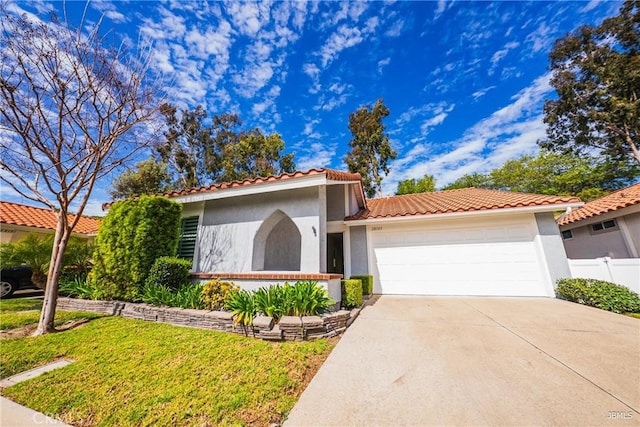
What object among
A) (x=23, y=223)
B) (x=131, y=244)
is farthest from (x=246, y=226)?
(x=23, y=223)

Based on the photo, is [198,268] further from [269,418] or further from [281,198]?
[269,418]

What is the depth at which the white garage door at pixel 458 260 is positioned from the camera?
768 cm

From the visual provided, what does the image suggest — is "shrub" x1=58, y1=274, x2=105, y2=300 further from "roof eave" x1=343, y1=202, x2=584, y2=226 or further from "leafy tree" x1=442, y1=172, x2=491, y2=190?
"leafy tree" x1=442, y1=172, x2=491, y2=190

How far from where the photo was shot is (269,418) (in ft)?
7.41

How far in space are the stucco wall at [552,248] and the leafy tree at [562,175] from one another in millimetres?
18287

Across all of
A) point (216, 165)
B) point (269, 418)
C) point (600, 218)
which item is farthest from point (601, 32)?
point (216, 165)

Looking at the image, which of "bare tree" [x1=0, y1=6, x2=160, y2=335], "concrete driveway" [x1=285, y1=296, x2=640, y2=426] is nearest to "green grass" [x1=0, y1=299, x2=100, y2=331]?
"bare tree" [x1=0, y1=6, x2=160, y2=335]

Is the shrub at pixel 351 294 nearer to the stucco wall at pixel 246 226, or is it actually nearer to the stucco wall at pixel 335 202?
the stucco wall at pixel 246 226

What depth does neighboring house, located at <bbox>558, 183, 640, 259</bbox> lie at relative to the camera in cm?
848

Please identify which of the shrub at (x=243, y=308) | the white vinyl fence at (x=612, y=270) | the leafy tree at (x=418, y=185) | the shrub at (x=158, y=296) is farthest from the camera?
the leafy tree at (x=418, y=185)

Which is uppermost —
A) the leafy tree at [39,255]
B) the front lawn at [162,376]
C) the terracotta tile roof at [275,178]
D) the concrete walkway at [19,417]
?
the terracotta tile roof at [275,178]

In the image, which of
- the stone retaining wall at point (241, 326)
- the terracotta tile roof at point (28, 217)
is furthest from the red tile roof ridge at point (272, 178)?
the terracotta tile roof at point (28, 217)

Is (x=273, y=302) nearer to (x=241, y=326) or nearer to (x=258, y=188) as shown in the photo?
(x=241, y=326)

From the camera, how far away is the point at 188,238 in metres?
7.82
